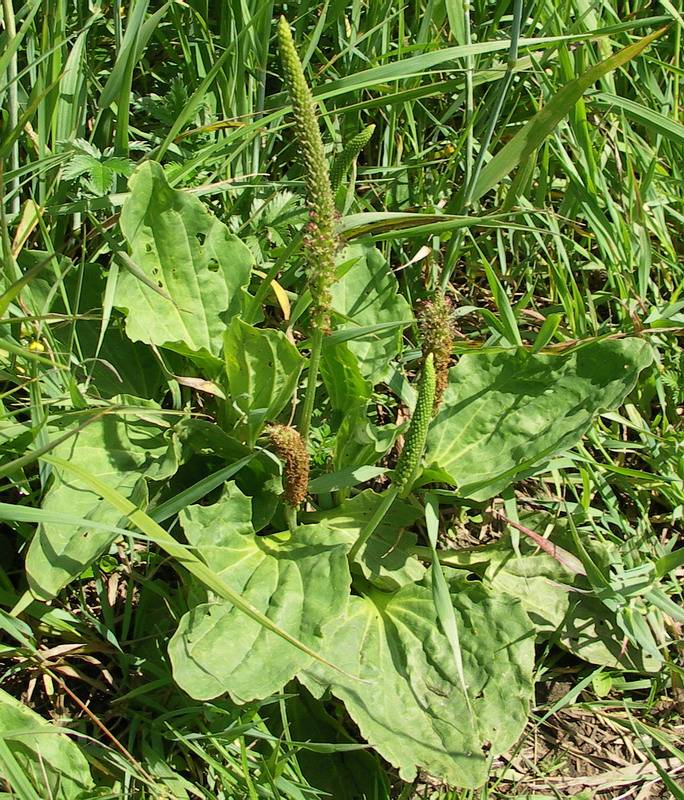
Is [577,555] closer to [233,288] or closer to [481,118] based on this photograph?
[233,288]

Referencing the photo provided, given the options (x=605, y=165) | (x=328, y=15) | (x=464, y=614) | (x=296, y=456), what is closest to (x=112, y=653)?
(x=296, y=456)

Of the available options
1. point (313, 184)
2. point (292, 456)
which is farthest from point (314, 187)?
point (292, 456)

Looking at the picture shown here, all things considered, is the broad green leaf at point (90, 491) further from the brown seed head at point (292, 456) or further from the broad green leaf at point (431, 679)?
the broad green leaf at point (431, 679)

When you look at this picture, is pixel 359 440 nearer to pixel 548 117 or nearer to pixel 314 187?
pixel 314 187

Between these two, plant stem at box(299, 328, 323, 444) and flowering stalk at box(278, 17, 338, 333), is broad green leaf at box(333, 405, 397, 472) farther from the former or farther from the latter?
flowering stalk at box(278, 17, 338, 333)

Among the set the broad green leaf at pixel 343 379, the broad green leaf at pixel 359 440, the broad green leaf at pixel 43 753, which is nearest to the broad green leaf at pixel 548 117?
the broad green leaf at pixel 343 379

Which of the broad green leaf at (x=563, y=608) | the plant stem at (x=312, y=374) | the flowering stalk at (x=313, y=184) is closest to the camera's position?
the flowering stalk at (x=313, y=184)

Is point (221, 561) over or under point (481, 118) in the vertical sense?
under
